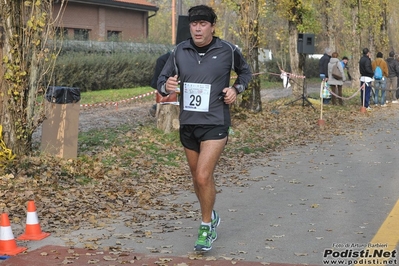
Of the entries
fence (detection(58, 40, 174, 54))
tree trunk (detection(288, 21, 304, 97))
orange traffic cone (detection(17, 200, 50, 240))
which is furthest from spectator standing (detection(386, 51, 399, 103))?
orange traffic cone (detection(17, 200, 50, 240))

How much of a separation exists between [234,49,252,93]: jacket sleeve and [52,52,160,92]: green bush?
2098 centimetres

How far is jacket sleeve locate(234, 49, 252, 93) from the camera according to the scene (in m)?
7.40

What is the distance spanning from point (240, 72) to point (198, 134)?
2.55ft

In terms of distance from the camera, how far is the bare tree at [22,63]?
1111 cm

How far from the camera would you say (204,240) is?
714cm

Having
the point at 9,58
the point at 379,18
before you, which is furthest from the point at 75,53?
the point at 9,58

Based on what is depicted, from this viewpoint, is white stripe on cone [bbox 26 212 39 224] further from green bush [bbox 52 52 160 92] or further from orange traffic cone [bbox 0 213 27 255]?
green bush [bbox 52 52 160 92]

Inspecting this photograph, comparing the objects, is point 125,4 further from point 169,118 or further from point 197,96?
point 197,96

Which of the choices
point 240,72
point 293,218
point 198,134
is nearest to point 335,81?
point 293,218

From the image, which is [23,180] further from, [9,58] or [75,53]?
[75,53]

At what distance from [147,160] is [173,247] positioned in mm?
6100

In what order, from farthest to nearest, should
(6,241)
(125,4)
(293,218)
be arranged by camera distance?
(125,4) → (293,218) → (6,241)

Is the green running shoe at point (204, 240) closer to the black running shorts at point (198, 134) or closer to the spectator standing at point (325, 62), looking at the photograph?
the black running shorts at point (198, 134)

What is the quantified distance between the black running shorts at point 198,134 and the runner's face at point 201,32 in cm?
79
